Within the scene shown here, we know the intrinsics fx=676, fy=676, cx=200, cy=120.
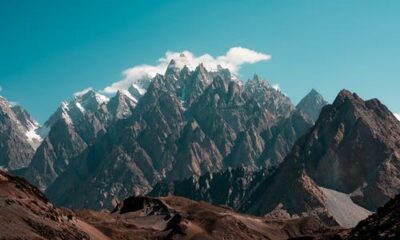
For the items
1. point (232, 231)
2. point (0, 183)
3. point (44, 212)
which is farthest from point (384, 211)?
point (232, 231)

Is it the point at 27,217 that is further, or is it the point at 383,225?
the point at 27,217

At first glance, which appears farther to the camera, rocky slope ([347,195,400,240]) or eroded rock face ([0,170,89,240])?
eroded rock face ([0,170,89,240])

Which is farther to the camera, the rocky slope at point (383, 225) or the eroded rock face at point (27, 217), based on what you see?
the eroded rock face at point (27, 217)

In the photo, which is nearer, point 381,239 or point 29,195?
point 381,239

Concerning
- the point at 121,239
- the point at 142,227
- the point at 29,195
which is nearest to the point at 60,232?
the point at 29,195

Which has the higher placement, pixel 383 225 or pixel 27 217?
pixel 383 225

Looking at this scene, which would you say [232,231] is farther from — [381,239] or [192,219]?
[381,239]

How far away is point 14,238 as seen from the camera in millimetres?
85875

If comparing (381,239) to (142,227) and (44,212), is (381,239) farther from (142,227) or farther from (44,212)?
(142,227)

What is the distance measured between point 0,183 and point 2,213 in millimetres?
17597

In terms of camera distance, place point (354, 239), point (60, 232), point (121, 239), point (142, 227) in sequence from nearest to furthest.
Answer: point (354, 239)
point (60, 232)
point (121, 239)
point (142, 227)

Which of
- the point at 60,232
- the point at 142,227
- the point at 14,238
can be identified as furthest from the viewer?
the point at 142,227

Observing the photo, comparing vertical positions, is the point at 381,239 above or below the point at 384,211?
below

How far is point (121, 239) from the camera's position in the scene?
155m
